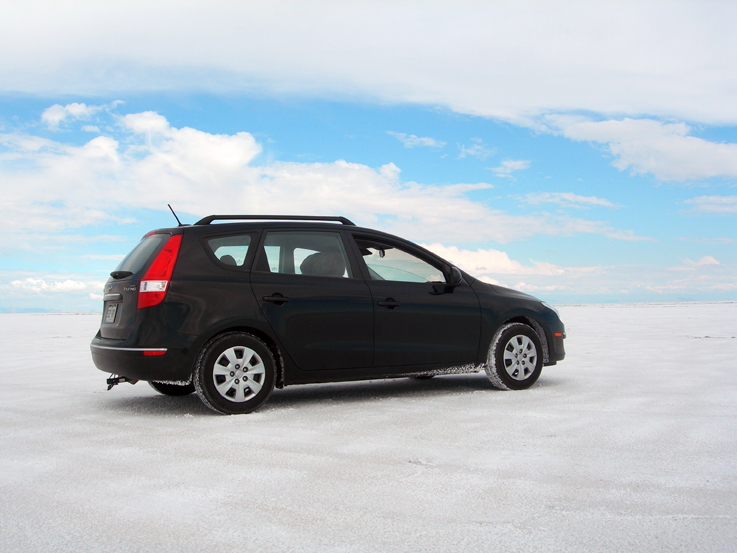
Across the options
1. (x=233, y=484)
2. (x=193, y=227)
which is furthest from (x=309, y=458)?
(x=193, y=227)

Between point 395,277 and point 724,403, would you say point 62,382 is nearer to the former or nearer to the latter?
point 395,277

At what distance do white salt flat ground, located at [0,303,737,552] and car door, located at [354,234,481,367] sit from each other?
1.45 ft

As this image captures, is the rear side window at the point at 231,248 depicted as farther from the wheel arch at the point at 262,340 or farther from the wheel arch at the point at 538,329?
the wheel arch at the point at 538,329

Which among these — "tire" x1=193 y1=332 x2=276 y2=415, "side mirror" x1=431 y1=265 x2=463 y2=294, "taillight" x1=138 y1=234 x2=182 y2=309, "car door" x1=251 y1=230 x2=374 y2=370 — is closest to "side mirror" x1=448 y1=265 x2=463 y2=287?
"side mirror" x1=431 y1=265 x2=463 y2=294

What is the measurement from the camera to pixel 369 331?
625 centimetres

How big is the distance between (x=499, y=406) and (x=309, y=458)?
2.41 meters

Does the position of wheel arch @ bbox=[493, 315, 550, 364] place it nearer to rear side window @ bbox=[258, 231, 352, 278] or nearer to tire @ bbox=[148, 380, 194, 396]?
rear side window @ bbox=[258, 231, 352, 278]

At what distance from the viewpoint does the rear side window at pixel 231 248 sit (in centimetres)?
588

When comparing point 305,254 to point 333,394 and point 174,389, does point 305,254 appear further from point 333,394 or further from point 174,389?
point 174,389

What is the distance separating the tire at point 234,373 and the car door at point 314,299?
0.86 feet

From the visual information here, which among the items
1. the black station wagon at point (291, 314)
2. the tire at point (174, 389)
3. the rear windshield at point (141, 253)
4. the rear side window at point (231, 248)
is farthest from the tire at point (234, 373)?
the tire at point (174, 389)

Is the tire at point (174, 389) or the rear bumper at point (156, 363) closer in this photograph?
the rear bumper at point (156, 363)

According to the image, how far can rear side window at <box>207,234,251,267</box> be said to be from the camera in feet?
19.3

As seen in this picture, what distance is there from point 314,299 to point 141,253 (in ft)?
5.17
